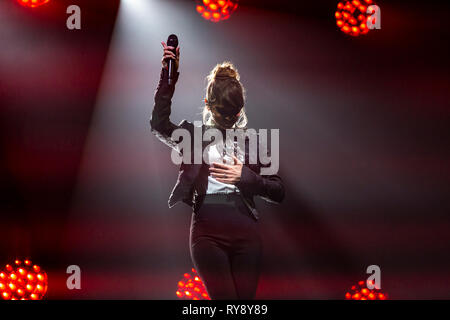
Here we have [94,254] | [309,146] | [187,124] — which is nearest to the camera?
[187,124]

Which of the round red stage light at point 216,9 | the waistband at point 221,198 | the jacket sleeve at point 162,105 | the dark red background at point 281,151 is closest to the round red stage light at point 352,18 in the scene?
the dark red background at point 281,151

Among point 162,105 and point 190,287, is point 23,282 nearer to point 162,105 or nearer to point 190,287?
point 190,287

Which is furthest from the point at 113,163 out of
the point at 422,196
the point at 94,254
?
the point at 422,196

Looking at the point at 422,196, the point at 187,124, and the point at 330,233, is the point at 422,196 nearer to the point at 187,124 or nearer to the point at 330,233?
the point at 330,233

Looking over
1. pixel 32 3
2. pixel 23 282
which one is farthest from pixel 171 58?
pixel 23 282

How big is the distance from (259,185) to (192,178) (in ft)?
1.00

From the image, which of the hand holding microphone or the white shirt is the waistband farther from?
the hand holding microphone

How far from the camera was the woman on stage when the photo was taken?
202 centimetres

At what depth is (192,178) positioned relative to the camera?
2221 mm

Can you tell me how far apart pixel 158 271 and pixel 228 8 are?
1.77 meters

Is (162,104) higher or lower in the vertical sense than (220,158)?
higher

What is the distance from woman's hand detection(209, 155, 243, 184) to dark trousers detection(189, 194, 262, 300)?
0.10 m

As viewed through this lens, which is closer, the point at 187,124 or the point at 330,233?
the point at 187,124

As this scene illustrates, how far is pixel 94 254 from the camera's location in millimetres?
3043
